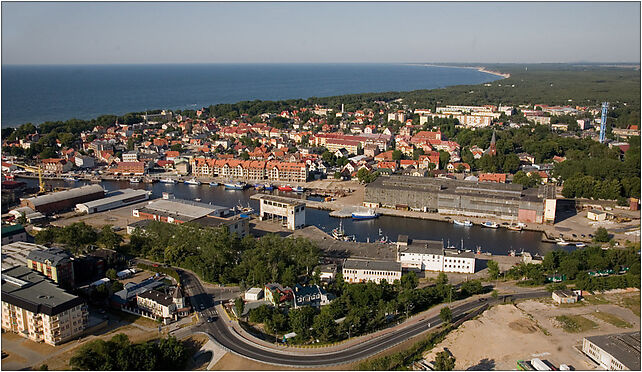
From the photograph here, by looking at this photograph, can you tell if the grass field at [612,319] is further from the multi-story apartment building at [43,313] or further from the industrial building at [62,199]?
the industrial building at [62,199]

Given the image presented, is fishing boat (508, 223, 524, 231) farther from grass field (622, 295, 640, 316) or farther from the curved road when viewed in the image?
the curved road

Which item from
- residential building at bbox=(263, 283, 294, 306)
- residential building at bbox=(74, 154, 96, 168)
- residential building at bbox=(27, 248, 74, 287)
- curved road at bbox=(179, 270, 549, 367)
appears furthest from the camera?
residential building at bbox=(74, 154, 96, 168)

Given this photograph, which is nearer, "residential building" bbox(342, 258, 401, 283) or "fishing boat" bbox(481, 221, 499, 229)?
"residential building" bbox(342, 258, 401, 283)

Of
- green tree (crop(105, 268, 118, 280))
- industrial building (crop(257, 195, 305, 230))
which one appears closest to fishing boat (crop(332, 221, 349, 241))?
industrial building (crop(257, 195, 305, 230))

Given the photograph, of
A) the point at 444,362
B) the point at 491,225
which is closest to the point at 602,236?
the point at 491,225

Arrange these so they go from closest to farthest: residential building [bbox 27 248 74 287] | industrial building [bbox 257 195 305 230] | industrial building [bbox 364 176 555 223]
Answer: residential building [bbox 27 248 74 287] → industrial building [bbox 257 195 305 230] → industrial building [bbox 364 176 555 223]

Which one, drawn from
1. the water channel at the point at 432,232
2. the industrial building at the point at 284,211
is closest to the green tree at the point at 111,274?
the industrial building at the point at 284,211

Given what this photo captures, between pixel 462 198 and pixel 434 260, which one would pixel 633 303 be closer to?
pixel 434 260
